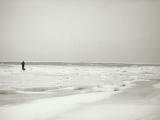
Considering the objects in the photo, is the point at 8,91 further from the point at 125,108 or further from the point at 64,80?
the point at 125,108

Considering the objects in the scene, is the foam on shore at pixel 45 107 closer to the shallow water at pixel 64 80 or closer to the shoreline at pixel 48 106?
the shoreline at pixel 48 106

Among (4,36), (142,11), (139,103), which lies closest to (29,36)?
(4,36)

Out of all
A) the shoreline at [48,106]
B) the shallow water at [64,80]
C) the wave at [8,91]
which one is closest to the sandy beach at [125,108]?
the shoreline at [48,106]

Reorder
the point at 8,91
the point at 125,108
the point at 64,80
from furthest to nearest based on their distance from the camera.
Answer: the point at 64,80 < the point at 8,91 < the point at 125,108

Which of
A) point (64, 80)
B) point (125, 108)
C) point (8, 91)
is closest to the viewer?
point (125, 108)

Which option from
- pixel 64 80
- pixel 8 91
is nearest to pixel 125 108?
pixel 64 80

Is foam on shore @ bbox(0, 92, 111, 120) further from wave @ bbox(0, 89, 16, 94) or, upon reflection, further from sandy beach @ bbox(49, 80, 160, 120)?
wave @ bbox(0, 89, 16, 94)

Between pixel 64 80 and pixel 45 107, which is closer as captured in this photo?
pixel 45 107

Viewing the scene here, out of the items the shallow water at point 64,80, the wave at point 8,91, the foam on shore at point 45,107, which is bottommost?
the foam on shore at point 45,107

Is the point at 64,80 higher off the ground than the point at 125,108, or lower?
higher

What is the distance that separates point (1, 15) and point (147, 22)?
1508 mm

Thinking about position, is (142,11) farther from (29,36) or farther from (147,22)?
(29,36)

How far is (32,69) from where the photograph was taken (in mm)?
3115

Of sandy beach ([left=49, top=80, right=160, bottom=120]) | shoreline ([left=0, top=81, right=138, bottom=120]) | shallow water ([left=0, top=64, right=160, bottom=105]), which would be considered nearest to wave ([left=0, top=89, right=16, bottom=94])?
shallow water ([left=0, top=64, right=160, bottom=105])
